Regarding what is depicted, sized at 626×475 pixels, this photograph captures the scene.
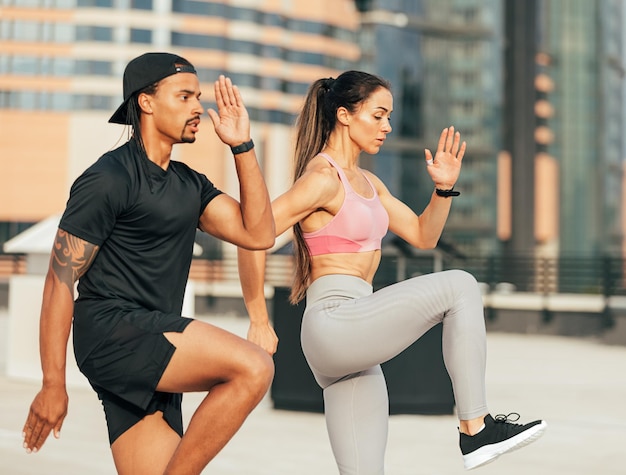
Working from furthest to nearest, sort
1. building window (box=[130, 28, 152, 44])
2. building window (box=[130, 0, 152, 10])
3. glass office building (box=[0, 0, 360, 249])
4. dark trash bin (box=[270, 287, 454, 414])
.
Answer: glass office building (box=[0, 0, 360, 249]) < building window (box=[130, 0, 152, 10]) < building window (box=[130, 28, 152, 44]) < dark trash bin (box=[270, 287, 454, 414])

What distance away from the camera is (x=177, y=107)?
329 centimetres

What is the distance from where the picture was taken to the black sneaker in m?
3.38

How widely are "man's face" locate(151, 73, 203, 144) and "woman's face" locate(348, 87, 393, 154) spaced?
0.79 metres

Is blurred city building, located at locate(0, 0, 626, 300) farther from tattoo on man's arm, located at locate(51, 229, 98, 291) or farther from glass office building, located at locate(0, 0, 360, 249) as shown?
tattoo on man's arm, located at locate(51, 229, 98, 291)

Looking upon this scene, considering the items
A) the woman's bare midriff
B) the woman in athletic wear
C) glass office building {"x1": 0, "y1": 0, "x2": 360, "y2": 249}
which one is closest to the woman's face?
the woman in athletic wear

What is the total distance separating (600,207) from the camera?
148 feet

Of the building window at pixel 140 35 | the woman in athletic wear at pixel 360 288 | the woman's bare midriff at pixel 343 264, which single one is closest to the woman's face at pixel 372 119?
the woman in athletic wear at pixel 360 288

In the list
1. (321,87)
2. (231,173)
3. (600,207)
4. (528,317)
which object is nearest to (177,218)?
(321,87)

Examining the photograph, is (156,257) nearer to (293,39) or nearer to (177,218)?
(177,218)

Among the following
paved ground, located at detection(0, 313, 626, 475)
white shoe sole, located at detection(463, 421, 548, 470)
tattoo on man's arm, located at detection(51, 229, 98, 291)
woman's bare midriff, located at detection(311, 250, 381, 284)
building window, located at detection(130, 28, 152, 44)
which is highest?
building window, located at detection(130, 28, 152, 44)

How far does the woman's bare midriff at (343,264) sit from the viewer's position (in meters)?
3.79

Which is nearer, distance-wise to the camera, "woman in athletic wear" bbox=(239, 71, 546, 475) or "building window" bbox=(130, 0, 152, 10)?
"woman in athletic wear" bbox=(239, 71, 546, 475)

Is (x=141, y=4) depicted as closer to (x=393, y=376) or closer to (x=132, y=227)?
(x=393, y=376)

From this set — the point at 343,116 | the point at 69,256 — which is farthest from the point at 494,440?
the point at 69,256
